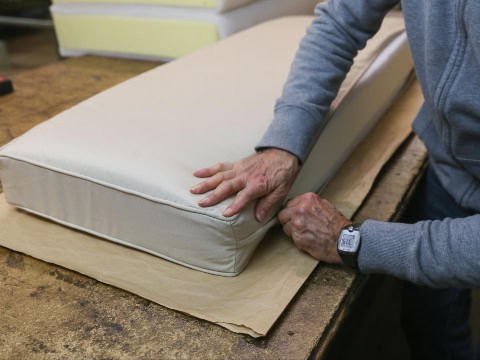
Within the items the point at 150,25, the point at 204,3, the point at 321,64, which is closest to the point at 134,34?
the point at 150,25

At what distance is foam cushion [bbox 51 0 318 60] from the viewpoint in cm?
176

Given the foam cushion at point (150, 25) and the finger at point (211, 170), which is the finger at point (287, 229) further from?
the foam cushion at point (150, 25)

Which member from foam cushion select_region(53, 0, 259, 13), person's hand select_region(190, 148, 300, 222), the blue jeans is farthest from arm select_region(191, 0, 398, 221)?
foam cushion select_region(53, 0, 259, 13)

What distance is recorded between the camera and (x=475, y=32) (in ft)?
2.28

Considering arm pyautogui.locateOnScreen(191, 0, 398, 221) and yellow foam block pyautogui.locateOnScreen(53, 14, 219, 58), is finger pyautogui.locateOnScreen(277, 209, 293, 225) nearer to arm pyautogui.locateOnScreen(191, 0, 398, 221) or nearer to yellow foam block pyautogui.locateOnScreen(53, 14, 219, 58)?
arm pyautogui.locateOnScreen(191, 0, 398, 221)

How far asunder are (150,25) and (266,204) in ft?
4.13

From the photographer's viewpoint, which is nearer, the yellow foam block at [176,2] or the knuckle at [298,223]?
the knuckle at [298,223]

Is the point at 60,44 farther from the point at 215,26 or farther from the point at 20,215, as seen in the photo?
the point at 20,215

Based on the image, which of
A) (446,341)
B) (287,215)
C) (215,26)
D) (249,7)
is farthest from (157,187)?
(249,7)

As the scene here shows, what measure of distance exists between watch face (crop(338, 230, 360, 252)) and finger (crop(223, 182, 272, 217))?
14cm

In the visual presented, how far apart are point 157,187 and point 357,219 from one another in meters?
0.40

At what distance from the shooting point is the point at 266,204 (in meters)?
0.83

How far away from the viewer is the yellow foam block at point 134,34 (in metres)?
1.78

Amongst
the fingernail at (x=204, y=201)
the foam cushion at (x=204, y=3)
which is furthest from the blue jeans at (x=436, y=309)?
the foam cushion at (x=204, y=3)
